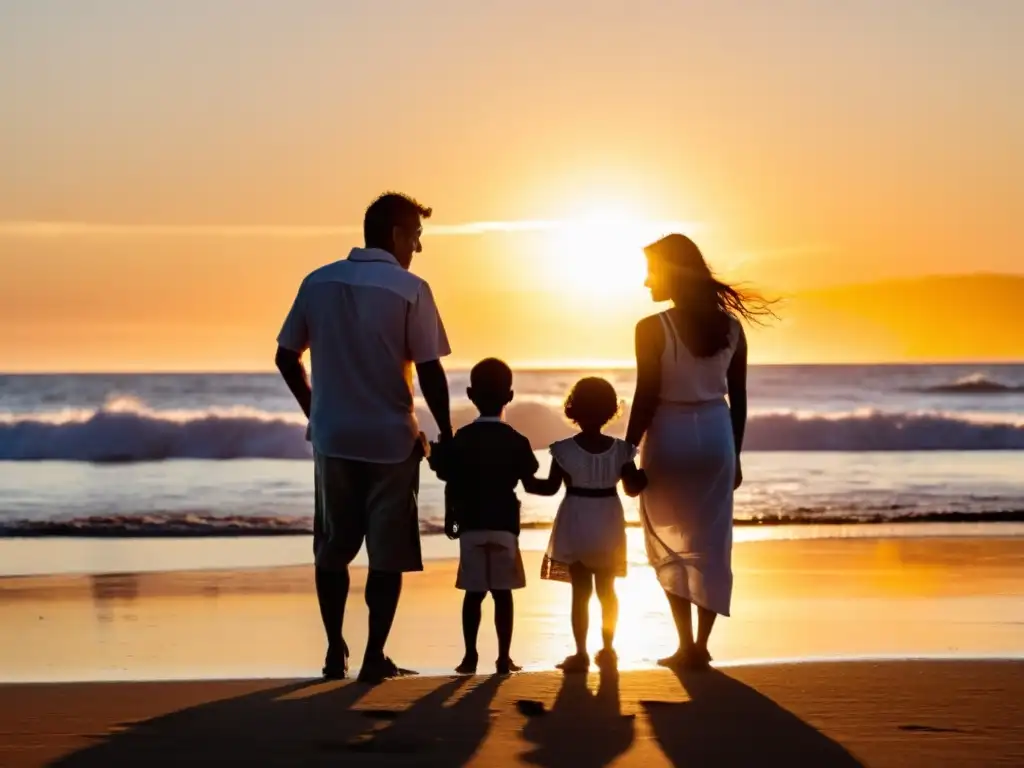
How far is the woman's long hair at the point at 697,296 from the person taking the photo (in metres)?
5.98

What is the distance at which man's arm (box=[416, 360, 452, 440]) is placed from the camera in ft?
18.1

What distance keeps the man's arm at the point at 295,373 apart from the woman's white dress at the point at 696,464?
1.39m

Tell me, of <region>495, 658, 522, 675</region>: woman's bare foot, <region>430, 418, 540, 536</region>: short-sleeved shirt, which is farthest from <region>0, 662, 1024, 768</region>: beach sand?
<region>430, 418, 540, 536</region>: short-sleeved shirt

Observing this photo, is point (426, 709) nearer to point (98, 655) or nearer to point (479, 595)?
point (479, 595)

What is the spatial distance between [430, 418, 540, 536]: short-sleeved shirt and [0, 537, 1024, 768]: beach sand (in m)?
0.68

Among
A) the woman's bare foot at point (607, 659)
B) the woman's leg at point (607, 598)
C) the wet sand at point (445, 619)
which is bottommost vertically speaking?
the wet sand at point (445, 619)

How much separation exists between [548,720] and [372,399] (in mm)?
1454

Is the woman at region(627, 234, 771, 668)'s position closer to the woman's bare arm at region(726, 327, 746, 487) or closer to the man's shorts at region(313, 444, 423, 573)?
the woman's bare arm at region(726, 327, 746, 487)

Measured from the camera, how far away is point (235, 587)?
949cm

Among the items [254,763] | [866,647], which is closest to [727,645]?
[866,647]

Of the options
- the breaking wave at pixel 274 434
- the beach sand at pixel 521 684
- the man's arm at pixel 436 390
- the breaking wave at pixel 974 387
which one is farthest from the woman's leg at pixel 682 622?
the breaking wave at pixel 974 387

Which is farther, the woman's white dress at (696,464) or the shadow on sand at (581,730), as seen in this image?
the woman's white dress at (696,464)

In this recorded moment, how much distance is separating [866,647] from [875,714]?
2219 mm

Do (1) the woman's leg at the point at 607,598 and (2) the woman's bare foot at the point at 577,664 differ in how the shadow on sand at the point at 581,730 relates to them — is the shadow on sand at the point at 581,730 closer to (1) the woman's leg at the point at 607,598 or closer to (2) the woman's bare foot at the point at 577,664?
(2) the woman's bare foot at the point at 577,664
